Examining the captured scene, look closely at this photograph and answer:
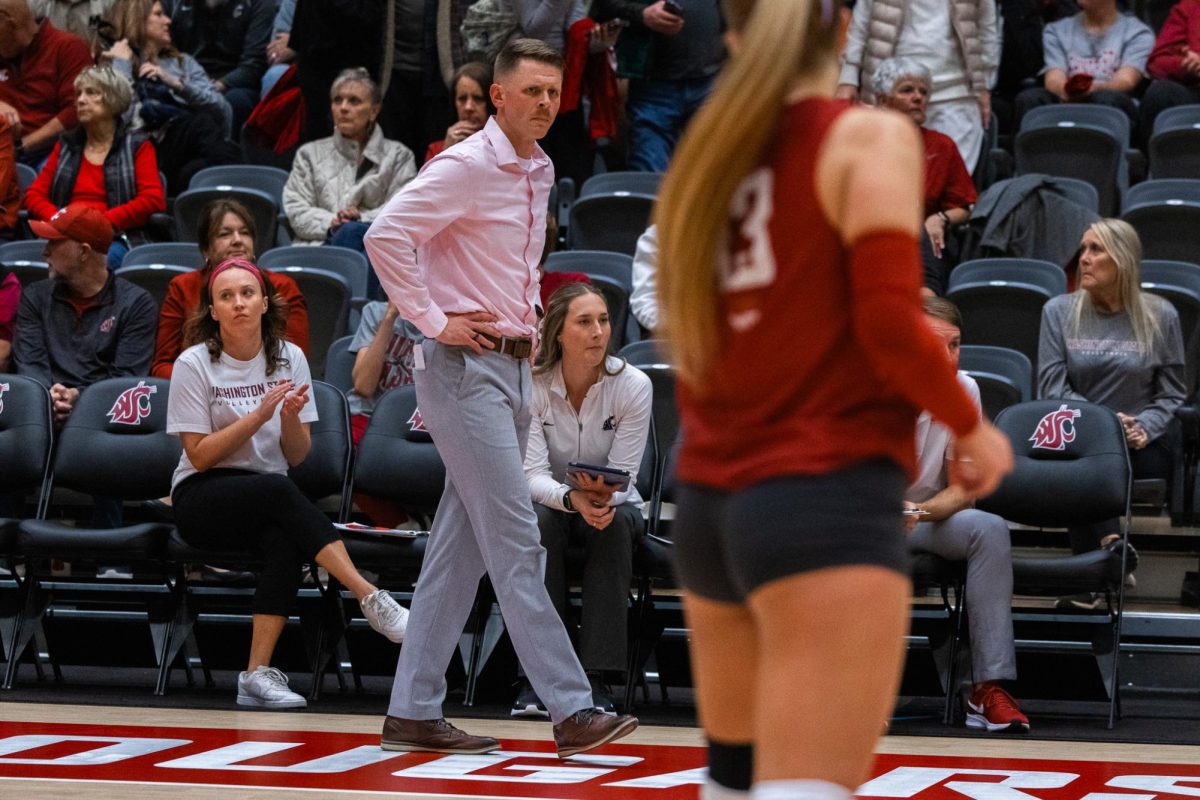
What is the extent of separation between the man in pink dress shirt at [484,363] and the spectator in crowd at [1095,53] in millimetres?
5047

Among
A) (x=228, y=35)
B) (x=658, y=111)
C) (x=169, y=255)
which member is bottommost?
(x=169, y=255)

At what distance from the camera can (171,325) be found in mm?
6242

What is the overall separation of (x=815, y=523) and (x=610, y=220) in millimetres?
5675

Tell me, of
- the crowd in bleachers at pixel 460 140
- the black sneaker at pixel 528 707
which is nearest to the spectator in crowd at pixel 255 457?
the crowd in bleachers at pixel 460 140

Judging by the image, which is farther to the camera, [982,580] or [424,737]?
[982,580]

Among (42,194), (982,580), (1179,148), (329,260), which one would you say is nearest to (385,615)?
(982,580)

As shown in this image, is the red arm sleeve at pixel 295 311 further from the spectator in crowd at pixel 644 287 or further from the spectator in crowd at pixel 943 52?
the spectator in crowd at pixel 943 52

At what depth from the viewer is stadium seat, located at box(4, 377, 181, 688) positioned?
533cm

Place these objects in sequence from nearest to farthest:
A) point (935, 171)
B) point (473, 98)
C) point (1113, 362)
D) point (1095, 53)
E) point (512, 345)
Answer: point (512, 345) → point (1113, 362) → point (473, 98) → point (935, 171) → point (1095, 53)

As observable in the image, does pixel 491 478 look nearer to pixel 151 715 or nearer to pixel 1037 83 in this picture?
pixel 151 715

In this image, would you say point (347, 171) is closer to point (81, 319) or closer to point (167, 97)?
point (167, 97)

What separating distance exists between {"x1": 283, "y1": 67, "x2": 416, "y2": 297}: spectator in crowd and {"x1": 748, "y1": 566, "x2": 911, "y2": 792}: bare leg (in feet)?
19.3

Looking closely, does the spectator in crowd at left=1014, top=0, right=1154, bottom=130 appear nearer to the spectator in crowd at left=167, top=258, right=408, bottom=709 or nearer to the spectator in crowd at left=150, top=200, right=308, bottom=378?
the spectator in crowd at left=150, top=200, right=308, bottom=378

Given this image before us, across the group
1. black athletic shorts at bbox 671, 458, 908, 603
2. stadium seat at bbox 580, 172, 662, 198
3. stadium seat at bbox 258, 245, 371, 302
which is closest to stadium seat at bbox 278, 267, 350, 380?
stadium seat at bbox 258, 245, 371, 302
